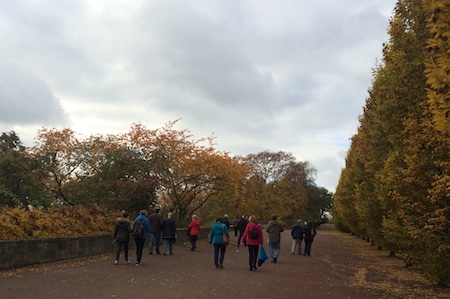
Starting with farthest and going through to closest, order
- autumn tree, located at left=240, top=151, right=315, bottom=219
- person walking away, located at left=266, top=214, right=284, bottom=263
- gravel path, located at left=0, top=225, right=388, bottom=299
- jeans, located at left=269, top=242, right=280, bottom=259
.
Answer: autumn tree, located at left=240, top=151, right=315, bottom=219 < jeans, located at left=269, top=242, right=280, bottom=259 < person walking away, located at left=266, top=214, right=284, bottom=263 < gravel path, located at left=0, top=225, right=388, bottom=299

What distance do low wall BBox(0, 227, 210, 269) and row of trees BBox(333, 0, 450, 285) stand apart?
31.3 ft

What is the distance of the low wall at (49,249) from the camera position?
1062 cm

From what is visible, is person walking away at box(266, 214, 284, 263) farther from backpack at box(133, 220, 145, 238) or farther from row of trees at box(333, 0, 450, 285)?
backpack at box(133, 220, 145, 238)

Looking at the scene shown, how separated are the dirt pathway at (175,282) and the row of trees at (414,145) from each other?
1.63 m

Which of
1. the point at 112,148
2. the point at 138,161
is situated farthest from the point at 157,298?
the point at 112,148

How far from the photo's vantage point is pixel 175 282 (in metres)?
9.87

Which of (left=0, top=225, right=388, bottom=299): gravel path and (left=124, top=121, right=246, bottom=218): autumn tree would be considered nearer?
(left=0, top=225, right=388, bottom=299): gravel path

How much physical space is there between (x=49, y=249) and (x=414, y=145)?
10289 mm

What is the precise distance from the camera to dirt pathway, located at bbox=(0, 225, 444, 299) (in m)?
8.32

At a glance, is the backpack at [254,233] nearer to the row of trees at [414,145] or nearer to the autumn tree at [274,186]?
the row of trees at [414,145]

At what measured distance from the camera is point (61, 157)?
30.2m

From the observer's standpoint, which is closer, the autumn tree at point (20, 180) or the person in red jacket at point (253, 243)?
the person in red jacket at point (253, 243)

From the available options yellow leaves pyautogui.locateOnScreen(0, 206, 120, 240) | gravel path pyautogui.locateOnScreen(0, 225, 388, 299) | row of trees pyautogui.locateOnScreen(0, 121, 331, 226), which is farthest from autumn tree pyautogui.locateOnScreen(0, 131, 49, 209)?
gravel path pyautogui.locateOnScreen(0, 225, 388, 299)

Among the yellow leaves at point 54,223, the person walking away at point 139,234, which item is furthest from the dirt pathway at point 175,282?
the yellow leaves at point 54,223
